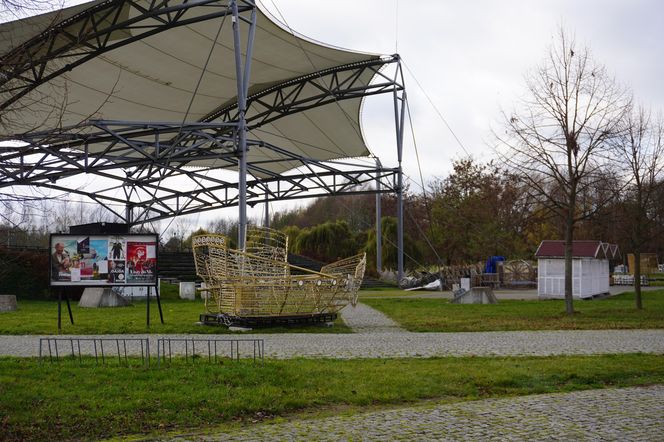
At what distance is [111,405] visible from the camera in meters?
6.96

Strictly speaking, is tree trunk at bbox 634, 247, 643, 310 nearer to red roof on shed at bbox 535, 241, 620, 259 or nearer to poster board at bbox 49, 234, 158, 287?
red roof on shed at bbox 535, 241, 620, 259

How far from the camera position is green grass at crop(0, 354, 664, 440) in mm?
6598

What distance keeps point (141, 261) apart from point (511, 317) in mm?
9655

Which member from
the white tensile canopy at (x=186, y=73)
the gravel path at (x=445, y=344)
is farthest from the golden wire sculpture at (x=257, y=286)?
the white tensile canopy at (x=186, y=73)

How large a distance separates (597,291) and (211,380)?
25.5m

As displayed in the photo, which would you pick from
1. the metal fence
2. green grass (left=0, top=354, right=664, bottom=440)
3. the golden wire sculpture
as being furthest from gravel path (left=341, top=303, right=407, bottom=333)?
green grass (left=0, top=354, right=664, bottom=440)

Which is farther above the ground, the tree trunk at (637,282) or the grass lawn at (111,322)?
the tree trunk at (637,282)

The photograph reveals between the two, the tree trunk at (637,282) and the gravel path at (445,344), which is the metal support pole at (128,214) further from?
the tree trunk at (637,282)

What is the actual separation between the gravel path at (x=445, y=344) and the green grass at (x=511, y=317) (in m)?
1.12

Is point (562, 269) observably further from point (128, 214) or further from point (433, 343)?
point (128, 214)

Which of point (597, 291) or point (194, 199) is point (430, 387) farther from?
point (194, 199)

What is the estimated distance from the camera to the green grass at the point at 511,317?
53.0 ft

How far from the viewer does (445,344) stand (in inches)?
502

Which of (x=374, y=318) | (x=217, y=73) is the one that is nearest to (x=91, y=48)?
(x=217, y=73)
